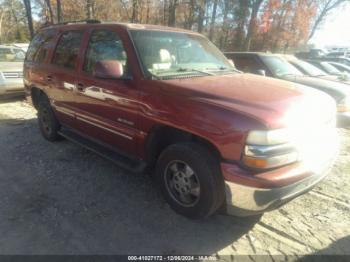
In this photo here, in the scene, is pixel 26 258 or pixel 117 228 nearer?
pixel 26 258

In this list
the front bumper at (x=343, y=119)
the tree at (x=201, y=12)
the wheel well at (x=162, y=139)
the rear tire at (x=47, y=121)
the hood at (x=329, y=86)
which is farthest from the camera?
the tree at (x=201, y=12)

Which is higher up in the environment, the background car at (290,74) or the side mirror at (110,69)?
the side mirror at (110,69)

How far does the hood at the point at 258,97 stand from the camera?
2.65 meters

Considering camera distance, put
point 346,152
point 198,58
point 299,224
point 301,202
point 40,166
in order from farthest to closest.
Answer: point 346,152
point 40,166
point 198,58
point 301,202
point 299,224

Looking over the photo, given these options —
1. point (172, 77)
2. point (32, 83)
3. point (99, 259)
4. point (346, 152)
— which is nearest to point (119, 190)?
point (99, 259)

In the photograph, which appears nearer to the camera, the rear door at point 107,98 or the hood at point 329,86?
the rear door at point 107,98

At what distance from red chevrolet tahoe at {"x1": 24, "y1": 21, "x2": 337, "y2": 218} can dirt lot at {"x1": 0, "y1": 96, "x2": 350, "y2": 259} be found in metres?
0.32

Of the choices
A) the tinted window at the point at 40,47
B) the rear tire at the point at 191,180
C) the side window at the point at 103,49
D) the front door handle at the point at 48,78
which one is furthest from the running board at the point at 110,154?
the tinted window at the point at 40,47

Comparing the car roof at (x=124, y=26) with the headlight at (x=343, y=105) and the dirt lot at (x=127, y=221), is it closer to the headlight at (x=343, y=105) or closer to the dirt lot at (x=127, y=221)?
the dirt lot at (x=127, y=221)

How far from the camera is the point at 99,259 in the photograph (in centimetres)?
269

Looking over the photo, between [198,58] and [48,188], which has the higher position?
[198,58]

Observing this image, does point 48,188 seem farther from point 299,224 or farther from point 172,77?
point 299,224

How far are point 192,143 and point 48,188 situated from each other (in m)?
1.97

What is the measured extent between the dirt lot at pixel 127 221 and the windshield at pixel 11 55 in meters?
6.33
